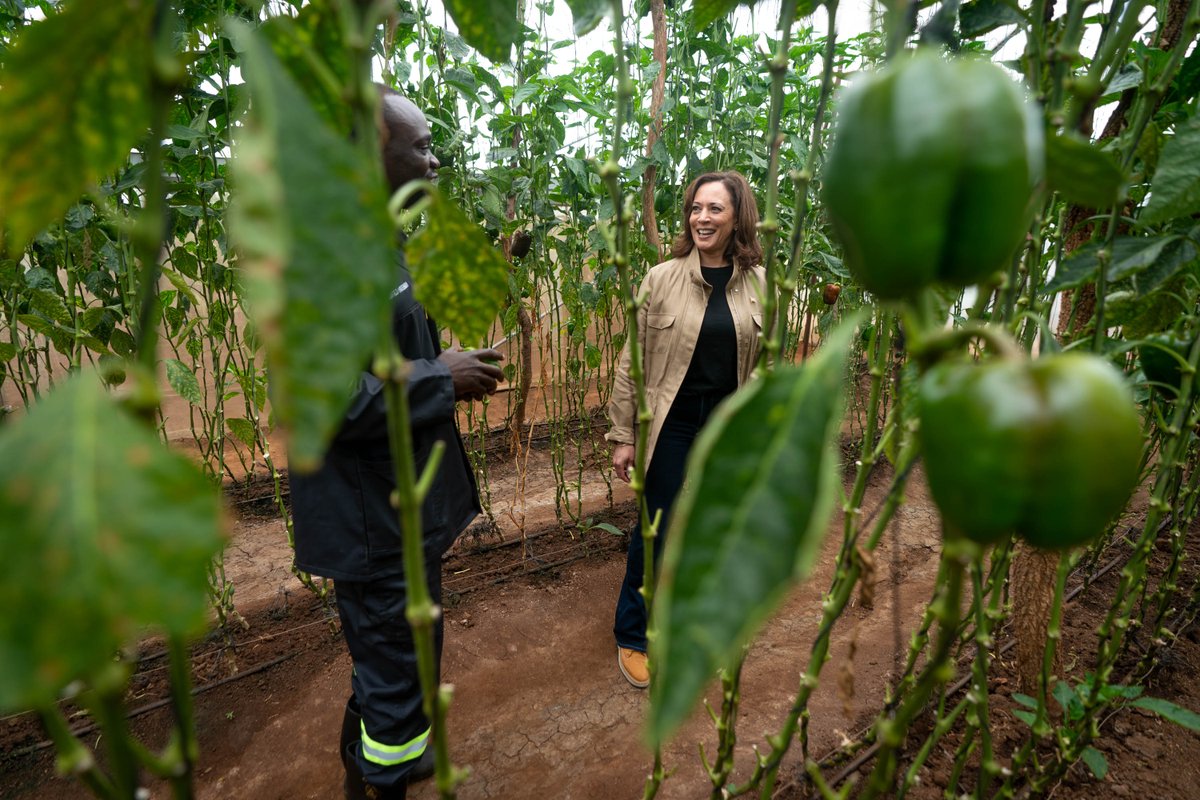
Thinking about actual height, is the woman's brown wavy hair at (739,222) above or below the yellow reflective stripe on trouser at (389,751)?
above

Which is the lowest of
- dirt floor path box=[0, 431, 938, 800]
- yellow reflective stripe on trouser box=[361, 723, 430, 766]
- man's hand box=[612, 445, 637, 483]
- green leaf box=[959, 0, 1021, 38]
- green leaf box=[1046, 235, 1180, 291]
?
dirt floor path box=[0, 431, 938, 800]

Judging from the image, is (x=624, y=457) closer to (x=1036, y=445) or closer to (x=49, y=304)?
(x=49, y=304)

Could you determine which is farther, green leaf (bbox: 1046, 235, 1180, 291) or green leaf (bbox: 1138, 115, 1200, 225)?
green leaf (bbox: 1046, 235, 1180, 291)

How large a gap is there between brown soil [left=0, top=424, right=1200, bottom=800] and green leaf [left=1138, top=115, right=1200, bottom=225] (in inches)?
38.7

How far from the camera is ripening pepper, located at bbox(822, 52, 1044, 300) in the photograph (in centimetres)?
28

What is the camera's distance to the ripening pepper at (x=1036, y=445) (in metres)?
0.27

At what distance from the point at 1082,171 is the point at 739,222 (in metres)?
1.81

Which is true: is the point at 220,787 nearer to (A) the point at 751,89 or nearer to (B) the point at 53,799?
(B) the point at 53,799

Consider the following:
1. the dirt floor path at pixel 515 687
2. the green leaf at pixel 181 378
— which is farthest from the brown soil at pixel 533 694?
the green leaf at pixel 181 378

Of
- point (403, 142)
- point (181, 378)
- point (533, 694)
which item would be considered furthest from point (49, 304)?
point (533, 694)

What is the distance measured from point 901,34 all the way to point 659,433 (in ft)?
5.75

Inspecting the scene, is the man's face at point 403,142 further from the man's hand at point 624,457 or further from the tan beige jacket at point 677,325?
the man's hand at point 624,457

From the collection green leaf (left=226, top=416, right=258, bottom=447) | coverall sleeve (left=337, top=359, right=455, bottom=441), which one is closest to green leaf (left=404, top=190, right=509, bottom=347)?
coverall sleeve (left=337, top=359, right=455, bottom=441)

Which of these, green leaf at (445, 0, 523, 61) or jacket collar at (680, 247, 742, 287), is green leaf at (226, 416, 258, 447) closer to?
jacket collar at (680, 247, 742, 287)
